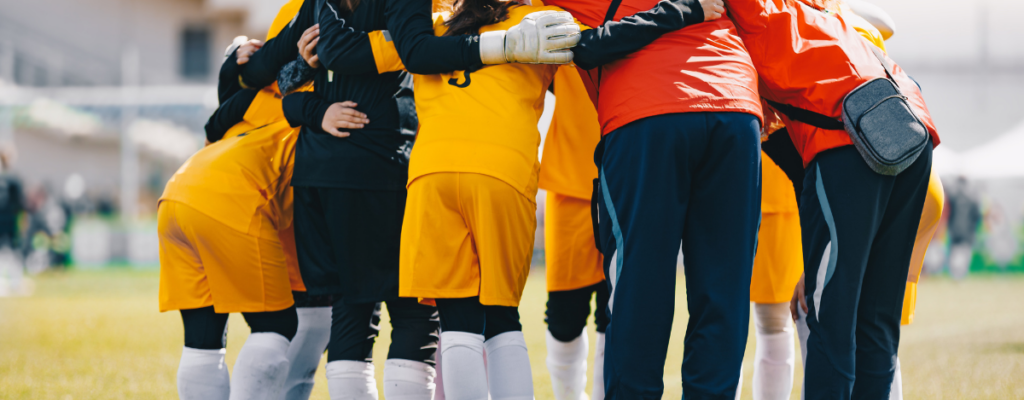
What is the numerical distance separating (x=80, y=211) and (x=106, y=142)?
721 centimetres

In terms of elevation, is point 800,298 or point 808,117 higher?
point 808,117

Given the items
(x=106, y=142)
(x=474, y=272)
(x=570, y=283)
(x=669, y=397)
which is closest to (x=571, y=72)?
(x=570, y=283)

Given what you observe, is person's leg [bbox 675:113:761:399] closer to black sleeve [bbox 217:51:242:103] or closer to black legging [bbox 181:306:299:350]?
black legging [bbox 181:306:299:350]

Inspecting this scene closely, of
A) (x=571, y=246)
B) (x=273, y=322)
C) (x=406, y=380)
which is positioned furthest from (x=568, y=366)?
(x=273, y=322)

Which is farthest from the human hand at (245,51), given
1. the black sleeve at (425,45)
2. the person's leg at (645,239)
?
the person's leg at (645,239)

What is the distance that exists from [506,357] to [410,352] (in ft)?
1.26

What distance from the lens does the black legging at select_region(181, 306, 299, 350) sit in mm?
3102

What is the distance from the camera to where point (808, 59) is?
2541 mm

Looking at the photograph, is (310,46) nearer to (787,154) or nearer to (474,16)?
(474,16)

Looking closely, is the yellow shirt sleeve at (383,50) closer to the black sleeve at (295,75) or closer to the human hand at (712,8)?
the black sleeve at (295,75)

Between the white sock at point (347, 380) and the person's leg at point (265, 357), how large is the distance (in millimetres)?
351

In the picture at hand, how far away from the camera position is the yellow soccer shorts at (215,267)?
3061mm

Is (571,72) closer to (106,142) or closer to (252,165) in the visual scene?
(252,165)

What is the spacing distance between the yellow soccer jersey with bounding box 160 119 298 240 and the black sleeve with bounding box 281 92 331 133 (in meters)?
0.32
